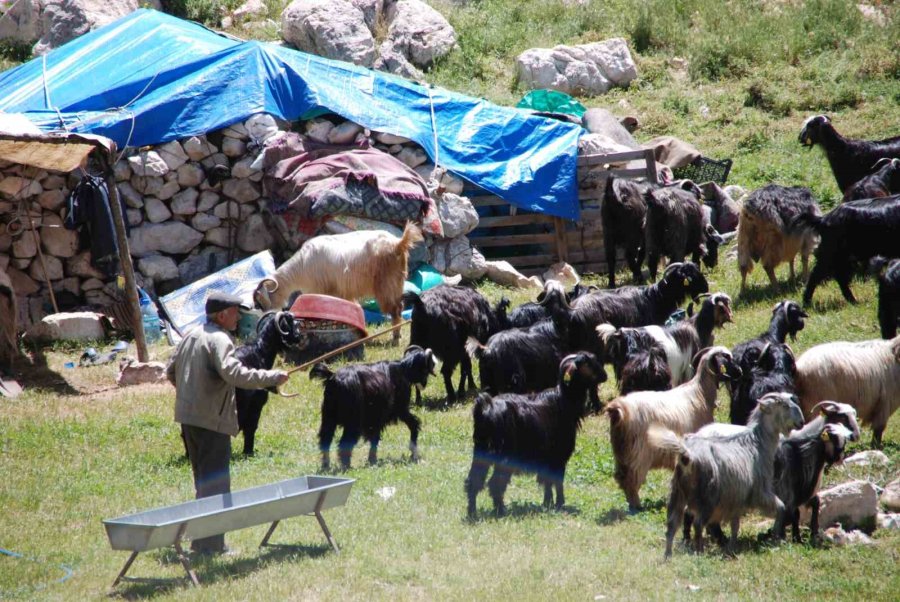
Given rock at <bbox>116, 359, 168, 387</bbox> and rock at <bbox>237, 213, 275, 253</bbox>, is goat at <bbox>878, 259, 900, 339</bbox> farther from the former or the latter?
rock at <bbox>237, 213, 275, 253</bbox>

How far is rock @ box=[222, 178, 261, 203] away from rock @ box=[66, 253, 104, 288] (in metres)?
2.11

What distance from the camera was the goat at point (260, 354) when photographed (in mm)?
8853

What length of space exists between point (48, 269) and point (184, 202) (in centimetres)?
206

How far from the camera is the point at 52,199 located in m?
13.9

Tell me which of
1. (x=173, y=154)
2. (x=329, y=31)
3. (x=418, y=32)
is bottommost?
(x=173, y=154)

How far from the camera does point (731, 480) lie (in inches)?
251

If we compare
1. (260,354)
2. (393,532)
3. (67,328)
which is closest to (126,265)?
(67,328)

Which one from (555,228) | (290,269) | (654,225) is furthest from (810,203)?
(290,269)

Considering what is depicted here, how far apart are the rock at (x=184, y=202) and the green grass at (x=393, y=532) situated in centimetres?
489

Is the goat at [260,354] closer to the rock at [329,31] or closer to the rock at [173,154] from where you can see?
the rock at [173,154]

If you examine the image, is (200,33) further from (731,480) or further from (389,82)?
(731,480)

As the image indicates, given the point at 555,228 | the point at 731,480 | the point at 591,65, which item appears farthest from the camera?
the point at 591,65

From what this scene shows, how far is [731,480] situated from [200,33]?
12.9 meters

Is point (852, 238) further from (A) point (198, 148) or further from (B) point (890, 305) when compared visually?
(A) point (198, 148)
